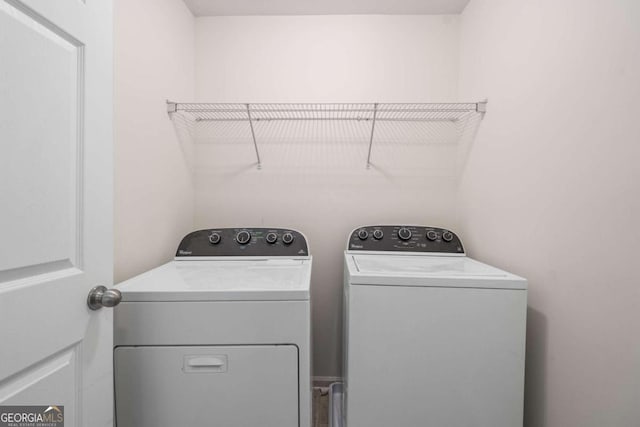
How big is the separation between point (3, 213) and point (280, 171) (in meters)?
1.42

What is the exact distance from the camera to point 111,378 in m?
0.89

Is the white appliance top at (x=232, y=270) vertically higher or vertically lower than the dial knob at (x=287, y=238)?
lower

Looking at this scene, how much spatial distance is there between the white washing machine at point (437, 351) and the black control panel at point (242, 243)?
687mm

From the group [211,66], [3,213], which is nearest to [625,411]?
[3,213]

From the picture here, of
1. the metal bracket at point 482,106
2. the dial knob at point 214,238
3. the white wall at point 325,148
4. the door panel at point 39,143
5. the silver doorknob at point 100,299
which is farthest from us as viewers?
the white wall at point 325,148

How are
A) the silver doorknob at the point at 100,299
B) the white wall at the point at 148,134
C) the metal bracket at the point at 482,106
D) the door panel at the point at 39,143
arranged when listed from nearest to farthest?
the door panel at the point at 39,143 → the silver doorknob at the point at 100,299 → the white wall at the point at 148,134 → the metal bracket at the point at 482,106

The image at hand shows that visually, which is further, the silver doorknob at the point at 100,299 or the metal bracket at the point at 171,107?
the metal bracket at the point at 171,107

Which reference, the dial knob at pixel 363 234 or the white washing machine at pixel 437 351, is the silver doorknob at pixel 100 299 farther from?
the dial knob at pixel 363 234

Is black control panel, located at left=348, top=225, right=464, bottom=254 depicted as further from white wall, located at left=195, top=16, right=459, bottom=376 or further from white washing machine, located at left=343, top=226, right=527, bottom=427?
white washing machine, located at left=343, top=226, right=527, bottom=427

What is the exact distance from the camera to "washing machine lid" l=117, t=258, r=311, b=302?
3.18 feet

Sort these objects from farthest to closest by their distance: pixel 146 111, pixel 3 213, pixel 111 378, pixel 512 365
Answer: pixel 146 111 < pixel 512 365 < pixel 111 378 < pixel 3 213

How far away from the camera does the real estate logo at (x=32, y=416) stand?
60 cm

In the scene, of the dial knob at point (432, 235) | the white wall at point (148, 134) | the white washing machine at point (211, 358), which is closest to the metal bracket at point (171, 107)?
the white wall at point (148, 134)

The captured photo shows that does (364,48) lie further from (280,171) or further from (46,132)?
(46,132)
